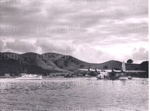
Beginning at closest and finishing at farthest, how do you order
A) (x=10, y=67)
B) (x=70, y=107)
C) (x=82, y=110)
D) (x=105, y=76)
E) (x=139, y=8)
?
(x=139, y=8)
(x=82, y=110)
(x=70, y=107)
(x=105, y=76)
(x=10, y=67)

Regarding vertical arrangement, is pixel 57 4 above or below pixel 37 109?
above

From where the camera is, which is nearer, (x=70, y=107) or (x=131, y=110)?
(x=131, y=110)

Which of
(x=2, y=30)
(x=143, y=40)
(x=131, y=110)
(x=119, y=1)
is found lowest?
(x=131, y=110)

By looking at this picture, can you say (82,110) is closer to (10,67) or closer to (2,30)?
(2,30)

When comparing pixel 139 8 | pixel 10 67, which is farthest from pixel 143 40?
pixel 10 67

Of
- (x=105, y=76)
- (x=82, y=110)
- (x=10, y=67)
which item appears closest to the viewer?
(x=82, y=110)

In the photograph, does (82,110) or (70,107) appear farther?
(70,107)

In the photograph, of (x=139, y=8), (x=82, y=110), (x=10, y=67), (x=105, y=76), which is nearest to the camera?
(x=139, y=8)

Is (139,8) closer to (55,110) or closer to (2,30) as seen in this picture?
(55,110)

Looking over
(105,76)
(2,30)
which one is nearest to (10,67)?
(105,76)
